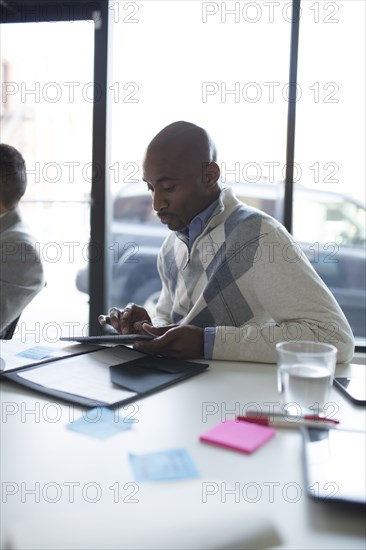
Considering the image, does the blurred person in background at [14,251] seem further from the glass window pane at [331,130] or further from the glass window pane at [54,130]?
the glass window pane at [331,130]

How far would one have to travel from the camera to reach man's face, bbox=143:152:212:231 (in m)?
1.65

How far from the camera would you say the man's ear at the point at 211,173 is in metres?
1.71

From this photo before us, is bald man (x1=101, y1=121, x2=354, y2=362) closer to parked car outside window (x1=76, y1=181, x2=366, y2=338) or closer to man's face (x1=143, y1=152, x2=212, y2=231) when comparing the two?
man's face (x1=143, y1=152, x2=212, y2=231)

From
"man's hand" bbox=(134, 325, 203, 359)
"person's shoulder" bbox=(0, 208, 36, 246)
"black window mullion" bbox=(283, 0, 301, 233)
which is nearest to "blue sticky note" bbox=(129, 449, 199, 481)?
"man's hand" bbox=(134, 325, 203, 359)

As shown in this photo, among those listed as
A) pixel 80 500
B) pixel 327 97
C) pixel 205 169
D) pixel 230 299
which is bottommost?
pixel 80 500

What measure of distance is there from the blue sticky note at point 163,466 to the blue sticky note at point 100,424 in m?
0.09

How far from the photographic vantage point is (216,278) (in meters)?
1.62

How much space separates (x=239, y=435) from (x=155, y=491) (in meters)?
0.21

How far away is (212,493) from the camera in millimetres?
674

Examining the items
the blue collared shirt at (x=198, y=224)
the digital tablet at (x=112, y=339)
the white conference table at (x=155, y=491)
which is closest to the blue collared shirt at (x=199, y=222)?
the blue collared shirt at (x=198, y=224)

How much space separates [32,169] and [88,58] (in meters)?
0.65

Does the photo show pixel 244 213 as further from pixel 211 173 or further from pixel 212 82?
pixel 212 82

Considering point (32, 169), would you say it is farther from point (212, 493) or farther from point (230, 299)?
point (212, 493)

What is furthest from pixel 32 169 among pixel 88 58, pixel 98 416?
pixel 98 416
